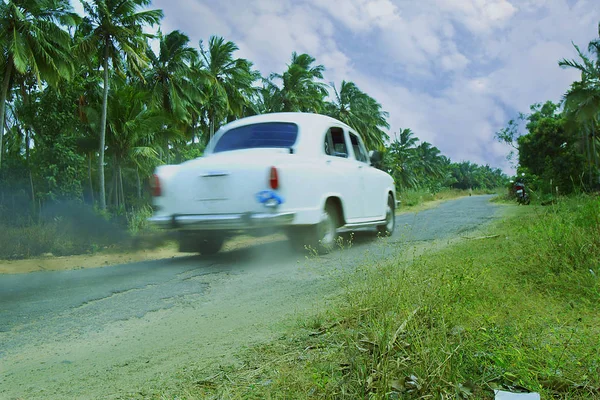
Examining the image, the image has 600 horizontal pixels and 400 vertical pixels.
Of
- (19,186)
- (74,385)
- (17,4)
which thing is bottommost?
(74,385)

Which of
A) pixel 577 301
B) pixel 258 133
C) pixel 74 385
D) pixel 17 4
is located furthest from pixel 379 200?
pixel 17 4

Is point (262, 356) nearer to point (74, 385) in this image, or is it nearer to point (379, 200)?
point (74, 385)

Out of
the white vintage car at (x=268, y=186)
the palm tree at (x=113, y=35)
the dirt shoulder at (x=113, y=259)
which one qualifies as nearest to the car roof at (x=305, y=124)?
the white vintage car at (x=268, y=186)

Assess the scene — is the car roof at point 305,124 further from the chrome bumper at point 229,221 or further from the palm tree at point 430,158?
the palm tree at point 430,158

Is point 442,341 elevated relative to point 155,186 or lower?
lower

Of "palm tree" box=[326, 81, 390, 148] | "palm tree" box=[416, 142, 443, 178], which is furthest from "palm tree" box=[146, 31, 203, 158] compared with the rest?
"palm tree" box=[416, 142, 443, 178]

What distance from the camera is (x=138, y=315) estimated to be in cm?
429

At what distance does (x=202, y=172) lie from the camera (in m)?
6.12

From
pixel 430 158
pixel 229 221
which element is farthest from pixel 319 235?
pixel 430 158

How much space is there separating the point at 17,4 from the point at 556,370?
21.2 meters

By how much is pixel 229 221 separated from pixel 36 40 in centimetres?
1643

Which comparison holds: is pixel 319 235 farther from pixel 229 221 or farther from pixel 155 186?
pixel 155 186

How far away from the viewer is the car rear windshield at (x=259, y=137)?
688cm

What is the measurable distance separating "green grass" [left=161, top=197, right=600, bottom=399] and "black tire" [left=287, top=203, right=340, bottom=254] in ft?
6.67
